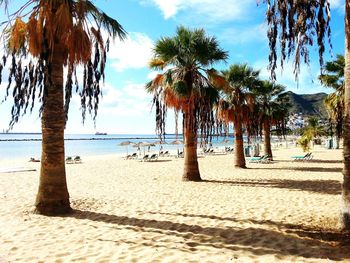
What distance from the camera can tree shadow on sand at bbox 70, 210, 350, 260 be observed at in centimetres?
562

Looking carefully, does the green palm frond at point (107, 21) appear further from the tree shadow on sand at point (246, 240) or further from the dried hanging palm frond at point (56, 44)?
the tree shadow on sand at point (246, 240)

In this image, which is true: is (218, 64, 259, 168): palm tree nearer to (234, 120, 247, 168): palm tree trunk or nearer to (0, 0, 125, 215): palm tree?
(234, 120, 247, 168): palm tree trunk

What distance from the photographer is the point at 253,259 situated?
5.33 metres

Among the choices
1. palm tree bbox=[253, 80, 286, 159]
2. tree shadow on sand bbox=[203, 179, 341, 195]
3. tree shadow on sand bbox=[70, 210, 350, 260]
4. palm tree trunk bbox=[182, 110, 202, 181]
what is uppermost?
palm tree bbox=[253, 80, 286, 159]

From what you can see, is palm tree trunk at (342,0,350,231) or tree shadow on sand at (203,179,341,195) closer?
palm tree trunk at (342,0,350,231)

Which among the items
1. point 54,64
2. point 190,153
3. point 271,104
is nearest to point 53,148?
point 54,64

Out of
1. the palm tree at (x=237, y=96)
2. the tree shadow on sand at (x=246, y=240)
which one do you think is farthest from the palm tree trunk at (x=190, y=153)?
the tree shadow on sand at (x=246, y=240)

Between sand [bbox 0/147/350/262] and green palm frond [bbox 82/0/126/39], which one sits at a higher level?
green palm frond [bbox 82/0/126/39]

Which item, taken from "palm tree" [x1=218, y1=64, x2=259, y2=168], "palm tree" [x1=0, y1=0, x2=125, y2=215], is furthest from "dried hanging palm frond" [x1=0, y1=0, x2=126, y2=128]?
"palm tree" [x1=218, y1=64, x2=259, y2=168]

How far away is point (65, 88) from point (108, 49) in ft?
5.24

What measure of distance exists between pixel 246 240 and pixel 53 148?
538 cm

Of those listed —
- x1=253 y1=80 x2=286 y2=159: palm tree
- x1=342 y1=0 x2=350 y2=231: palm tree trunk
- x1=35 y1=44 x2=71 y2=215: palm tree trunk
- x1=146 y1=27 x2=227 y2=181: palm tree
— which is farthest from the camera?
x1=253 y1=80 x2=286 y2=159: palm tree

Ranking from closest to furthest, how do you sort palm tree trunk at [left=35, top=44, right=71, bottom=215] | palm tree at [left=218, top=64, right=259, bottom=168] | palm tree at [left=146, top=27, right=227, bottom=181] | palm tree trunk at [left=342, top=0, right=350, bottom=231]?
palm tree trunk at [left=342, top=0, right=350, bottom=231], palm tree trunk at [left=35, top=44, right=71, bottom=215], palm tree at [left=146, top=27, right=227, bottom=181], palm tree at [left=218, top=64, right=259, bottom=168]

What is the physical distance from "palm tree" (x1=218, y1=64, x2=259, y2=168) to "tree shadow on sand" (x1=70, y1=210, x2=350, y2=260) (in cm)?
1304
